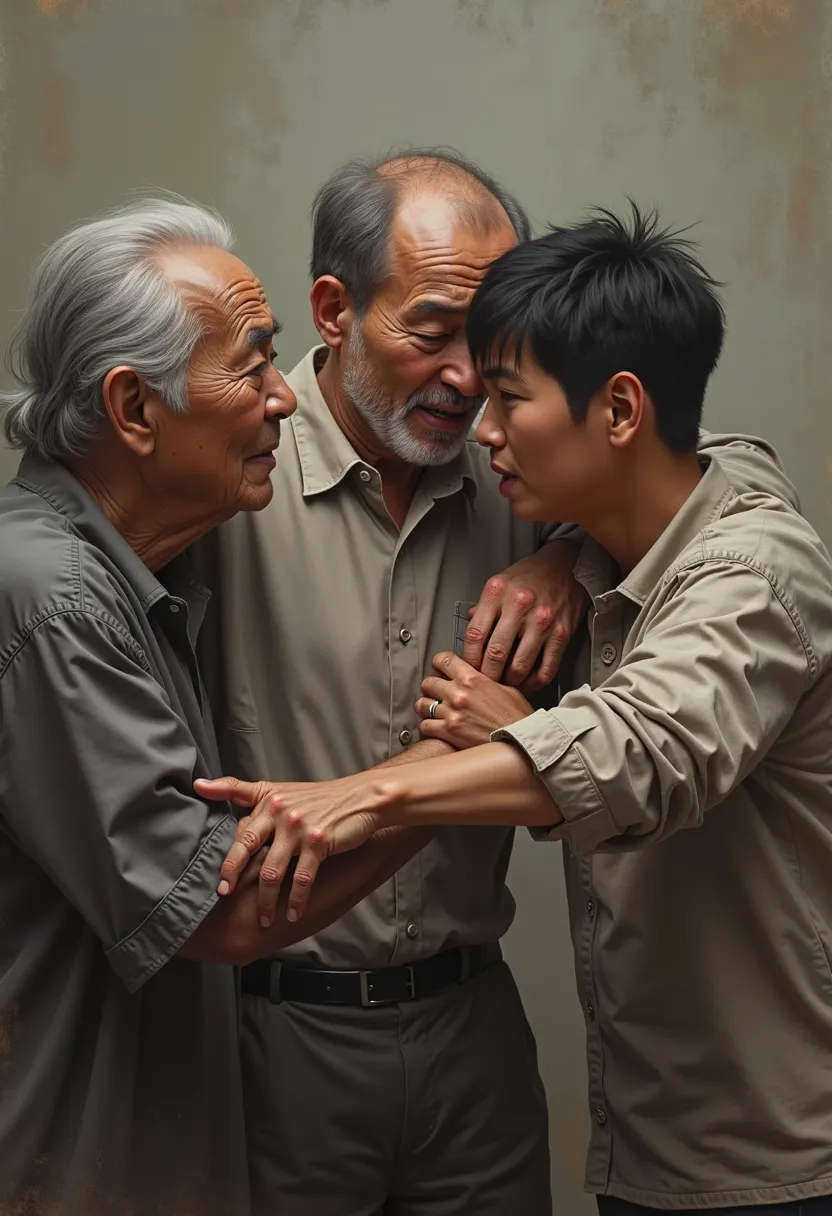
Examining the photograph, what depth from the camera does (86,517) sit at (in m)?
1.65

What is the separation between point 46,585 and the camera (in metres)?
1.52

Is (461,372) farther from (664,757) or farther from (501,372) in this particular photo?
(664,757)

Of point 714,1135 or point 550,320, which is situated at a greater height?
point 550,320

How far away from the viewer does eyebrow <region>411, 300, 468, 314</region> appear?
1.92 m

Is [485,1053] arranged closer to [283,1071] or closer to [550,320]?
[283,1071]

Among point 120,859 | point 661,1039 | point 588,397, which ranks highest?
point 588,397

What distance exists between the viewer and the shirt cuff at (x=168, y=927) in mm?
1534

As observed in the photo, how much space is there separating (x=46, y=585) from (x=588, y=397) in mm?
704

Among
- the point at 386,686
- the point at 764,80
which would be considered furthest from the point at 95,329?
the point at 764,80

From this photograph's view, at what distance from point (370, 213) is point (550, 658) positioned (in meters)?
0.68

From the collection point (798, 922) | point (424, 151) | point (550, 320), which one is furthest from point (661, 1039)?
point (424, 151)

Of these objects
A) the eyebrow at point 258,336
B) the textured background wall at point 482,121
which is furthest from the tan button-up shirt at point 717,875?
the textured background wall at point 482,121

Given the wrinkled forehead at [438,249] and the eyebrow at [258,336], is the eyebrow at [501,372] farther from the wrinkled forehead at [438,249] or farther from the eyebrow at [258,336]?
the eyebrow at [258,336]

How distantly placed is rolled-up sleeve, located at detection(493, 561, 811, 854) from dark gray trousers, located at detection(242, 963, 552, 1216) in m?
0.50
